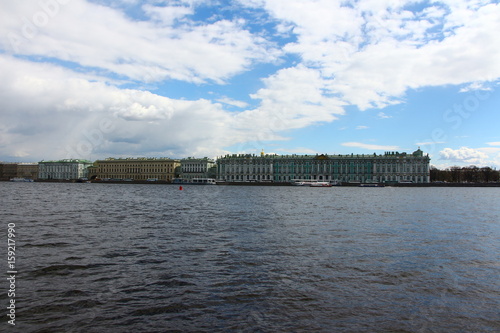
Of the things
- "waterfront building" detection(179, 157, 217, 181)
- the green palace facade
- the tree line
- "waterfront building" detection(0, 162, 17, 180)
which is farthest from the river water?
"waterfront building" detection(0, 162, 17, 180)

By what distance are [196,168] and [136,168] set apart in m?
24.6

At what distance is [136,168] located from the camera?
150 meters

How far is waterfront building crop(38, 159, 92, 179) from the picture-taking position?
499 ft

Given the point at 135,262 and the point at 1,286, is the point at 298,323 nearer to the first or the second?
the point at 135,262

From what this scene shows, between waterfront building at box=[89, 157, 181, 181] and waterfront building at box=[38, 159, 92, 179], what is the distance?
4512mm

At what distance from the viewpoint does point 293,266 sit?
10.1 m

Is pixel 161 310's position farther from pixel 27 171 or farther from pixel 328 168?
pixel 27 171

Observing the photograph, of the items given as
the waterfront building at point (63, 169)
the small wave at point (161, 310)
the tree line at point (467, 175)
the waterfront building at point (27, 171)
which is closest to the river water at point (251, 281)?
the small wave at point (161, 310)

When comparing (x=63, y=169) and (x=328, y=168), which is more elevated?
(x=328, y=168)

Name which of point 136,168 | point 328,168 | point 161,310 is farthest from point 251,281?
point 136,168

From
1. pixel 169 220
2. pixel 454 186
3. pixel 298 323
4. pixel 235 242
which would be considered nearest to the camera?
pixel 298 323

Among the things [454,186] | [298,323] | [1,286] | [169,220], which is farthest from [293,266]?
[454,186]

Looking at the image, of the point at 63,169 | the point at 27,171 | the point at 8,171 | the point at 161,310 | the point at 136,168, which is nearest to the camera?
the point at 161,310

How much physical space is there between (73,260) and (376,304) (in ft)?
26.2
